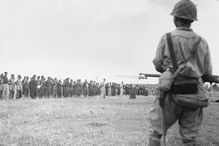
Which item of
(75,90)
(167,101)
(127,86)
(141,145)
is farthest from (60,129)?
(127,86)

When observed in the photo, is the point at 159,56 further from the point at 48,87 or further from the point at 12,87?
the point at 48,87

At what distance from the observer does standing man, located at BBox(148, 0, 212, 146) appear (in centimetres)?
477

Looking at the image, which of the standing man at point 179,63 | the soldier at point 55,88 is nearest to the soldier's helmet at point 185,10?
the standing man at point 179,63

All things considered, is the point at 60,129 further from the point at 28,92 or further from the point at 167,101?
the point at 28,92

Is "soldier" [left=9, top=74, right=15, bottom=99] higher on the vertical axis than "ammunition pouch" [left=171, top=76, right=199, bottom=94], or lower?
higher

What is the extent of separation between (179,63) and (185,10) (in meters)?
0.72

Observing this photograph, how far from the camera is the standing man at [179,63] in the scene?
4.77 m

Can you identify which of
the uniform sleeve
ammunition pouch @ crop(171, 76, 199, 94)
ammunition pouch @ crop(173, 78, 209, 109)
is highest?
the uniform sleeve

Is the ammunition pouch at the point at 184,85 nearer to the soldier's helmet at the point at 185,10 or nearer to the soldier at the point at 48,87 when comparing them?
the soldier's helmet at the point at 185,10

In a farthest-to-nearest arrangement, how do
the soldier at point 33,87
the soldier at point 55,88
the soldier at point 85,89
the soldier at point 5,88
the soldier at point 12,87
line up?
the soldier at point 85,89, the soldier at point 55,88, the soldier at point 33,87, the soldier at point 12,87, the soldier at point 5,88

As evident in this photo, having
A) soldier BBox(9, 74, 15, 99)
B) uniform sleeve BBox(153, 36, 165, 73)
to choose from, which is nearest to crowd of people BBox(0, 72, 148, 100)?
soldier BBox(9, 74, 15, 99)

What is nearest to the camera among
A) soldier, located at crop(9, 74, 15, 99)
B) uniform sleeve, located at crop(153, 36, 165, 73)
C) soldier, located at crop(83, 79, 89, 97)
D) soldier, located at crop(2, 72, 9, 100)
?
uniform sleeve, located at crop(153, 36, 165, 73)

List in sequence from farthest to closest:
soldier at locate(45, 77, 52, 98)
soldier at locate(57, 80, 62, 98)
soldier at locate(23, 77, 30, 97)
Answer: soldier at locate(57, 80, 62, 98), soldier at locate(45, 77, 52, 98), soldier at locate(23, 77, 30, 97)

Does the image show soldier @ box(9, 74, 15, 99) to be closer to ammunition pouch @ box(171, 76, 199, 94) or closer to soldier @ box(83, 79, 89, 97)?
soldier @ box(83, 79, 89, 97)
